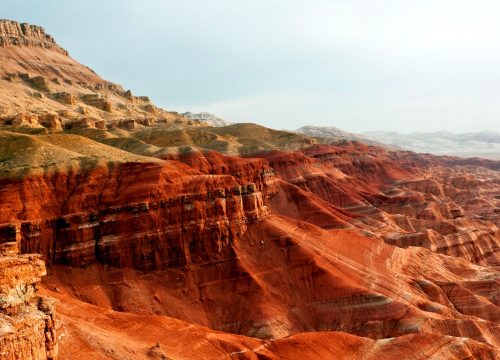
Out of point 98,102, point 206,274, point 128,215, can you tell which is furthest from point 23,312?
point 98,102

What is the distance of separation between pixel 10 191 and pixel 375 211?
84872 mm

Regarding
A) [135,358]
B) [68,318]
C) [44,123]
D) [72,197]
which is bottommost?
[135,358]

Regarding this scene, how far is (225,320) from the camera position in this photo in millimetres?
61438

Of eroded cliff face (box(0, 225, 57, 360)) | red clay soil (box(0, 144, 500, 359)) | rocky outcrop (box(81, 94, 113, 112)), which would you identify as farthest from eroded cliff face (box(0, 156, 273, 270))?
rocky outcrop (box(81, 94, 113, 112))

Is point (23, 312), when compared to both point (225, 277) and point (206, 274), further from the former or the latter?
point (225, 277)

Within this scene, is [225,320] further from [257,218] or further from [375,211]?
[375,211]

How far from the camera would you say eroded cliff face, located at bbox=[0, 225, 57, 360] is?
28578 mm

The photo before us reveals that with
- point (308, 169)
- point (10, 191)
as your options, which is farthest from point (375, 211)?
point (10, 191)

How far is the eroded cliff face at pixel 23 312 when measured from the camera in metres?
28.6

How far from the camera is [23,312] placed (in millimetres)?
30109

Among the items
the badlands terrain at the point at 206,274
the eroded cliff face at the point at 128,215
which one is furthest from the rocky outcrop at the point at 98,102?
the eroded cliff face at the point at 128,215

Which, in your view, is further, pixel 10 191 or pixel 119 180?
pixel 119 180

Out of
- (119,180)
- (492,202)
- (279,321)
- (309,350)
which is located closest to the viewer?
(309,350)

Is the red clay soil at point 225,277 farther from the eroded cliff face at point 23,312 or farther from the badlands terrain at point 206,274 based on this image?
the eroded cliff face at point 23,312
